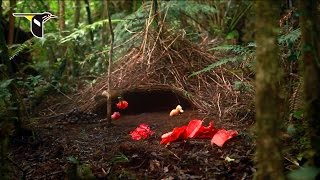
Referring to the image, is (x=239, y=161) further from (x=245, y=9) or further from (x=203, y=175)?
(x=245, y=9)

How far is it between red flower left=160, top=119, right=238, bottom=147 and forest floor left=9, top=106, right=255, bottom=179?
0.19 feet

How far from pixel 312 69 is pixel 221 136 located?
4.09 ft

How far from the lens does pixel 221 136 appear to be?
139 inches

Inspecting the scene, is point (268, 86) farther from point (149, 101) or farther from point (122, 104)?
point (149, 101)

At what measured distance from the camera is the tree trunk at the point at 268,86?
209 cm

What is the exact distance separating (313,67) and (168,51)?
10.1 feet

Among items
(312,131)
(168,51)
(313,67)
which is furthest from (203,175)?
(168,51)

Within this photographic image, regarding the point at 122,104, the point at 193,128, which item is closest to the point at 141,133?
the point at 193,128

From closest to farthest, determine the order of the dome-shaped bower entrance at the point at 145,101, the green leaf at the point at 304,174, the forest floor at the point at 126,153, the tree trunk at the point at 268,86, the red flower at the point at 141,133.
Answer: the tree trunk at the point at 268,86 → the green leaf at the point at 304,174 → the forest floor at the point at 126,153 → the red flower at the point at 141,133 → the dome-shaped bower entrance at the point at 145,101

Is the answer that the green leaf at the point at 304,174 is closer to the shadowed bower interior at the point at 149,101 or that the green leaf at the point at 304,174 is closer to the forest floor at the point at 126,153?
the forest floor at the point at 126,153

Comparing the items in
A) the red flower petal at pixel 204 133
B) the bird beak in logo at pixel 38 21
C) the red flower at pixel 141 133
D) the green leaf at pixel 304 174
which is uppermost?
the bird beak in logo at pixel 38 21

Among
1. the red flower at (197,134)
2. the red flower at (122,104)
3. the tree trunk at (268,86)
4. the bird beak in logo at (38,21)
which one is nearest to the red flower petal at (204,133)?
the red flower at (197,134)

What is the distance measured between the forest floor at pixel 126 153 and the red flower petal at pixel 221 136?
0.13 ft

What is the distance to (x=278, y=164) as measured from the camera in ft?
7.08
